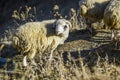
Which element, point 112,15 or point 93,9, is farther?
point 93,9

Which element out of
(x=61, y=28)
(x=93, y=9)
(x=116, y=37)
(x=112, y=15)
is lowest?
(x=116, y=37)

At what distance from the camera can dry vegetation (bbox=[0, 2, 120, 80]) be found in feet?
29.4

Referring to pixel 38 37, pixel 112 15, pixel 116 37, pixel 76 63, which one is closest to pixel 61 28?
pixel 38 37

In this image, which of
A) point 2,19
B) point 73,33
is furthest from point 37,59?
point 2,19

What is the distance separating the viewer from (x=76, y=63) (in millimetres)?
10039

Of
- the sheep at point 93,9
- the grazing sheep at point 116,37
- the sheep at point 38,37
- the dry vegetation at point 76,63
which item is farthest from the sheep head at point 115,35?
the sheep at point 38,37

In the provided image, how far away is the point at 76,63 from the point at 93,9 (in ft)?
6.57

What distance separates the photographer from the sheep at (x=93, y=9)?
1149 centimetres

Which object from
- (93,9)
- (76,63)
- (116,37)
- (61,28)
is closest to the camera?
(76,63)

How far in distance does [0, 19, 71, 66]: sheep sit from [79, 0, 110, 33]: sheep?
3.89 feet

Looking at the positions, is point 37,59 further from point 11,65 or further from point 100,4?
point 100,4

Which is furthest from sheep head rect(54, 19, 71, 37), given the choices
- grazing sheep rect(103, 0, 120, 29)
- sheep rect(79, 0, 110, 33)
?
sheep rect(79, 0, 110, 33)

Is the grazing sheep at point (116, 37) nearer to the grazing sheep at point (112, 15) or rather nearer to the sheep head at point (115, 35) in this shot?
the sheep head at point (115, 35)

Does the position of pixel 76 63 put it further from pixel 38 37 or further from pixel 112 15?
pixel 112 15
